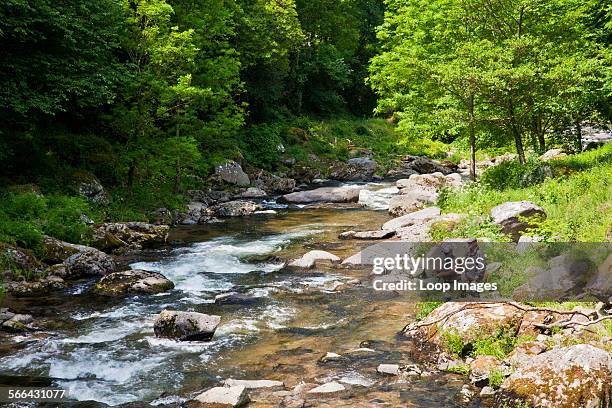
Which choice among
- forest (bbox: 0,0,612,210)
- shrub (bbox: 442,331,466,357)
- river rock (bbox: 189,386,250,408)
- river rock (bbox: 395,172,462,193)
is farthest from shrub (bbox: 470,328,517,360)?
river rock (bbox: 395,172,462,193)

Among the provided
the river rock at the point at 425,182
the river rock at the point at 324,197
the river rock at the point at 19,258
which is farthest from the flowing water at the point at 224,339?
the river rock at the point at 425,182

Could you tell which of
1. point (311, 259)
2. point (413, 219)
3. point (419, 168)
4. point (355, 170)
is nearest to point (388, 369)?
point (311, 259)

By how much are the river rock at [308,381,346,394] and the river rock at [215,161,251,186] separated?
22.0 m

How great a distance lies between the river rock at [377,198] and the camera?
80.5 feet

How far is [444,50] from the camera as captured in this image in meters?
21.8

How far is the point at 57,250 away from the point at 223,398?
9256mm

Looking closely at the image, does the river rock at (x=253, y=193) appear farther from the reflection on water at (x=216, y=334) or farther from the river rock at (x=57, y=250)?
the river rock at (x=57, y=250)

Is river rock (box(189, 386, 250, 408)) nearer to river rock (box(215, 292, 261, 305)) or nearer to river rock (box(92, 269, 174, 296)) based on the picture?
river rock (box(215, 292, 261, 305))

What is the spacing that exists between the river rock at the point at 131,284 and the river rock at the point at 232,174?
15977mm

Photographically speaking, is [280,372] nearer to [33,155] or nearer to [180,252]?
[180,252]

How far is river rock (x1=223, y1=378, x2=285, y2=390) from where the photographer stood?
310 inches

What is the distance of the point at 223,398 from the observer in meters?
7.33

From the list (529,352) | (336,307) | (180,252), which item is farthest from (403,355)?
(180,252)

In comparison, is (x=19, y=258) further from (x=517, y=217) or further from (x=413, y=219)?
(x=517, y=217)
